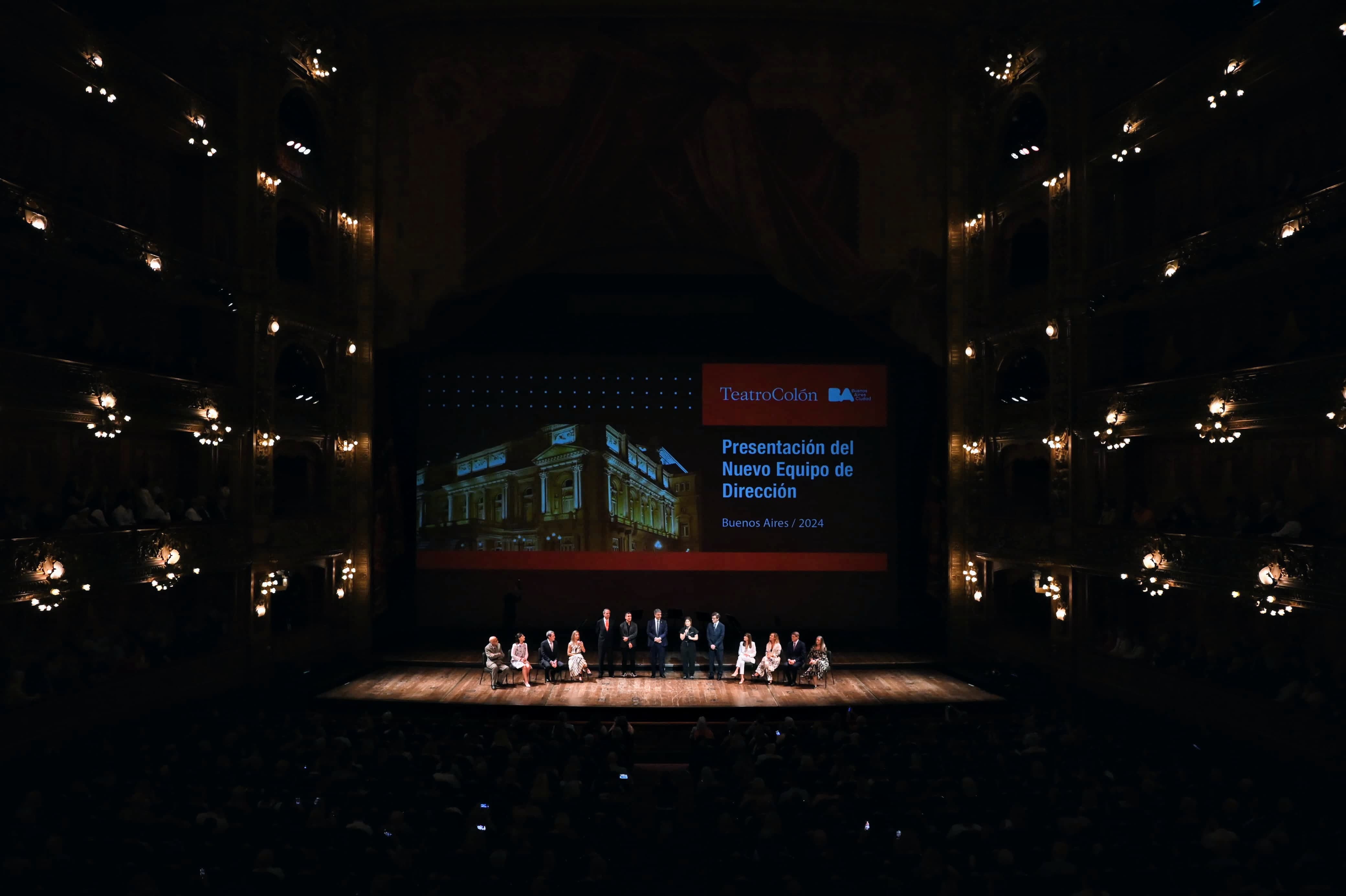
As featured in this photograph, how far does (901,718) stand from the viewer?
1669cm

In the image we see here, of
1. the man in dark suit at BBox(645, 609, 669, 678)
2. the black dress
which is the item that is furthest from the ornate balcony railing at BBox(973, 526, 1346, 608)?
the man in dark suit at BBox(645, 609, 669, 678)

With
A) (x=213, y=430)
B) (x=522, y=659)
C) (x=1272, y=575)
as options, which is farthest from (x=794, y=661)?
(x=213, y=430)

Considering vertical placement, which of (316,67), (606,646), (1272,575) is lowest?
(606,646)

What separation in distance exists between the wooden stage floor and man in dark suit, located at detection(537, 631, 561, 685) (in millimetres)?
294

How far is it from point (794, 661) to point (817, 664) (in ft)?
1.77

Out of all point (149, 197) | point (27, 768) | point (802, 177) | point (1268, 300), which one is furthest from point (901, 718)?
point (149, 197)

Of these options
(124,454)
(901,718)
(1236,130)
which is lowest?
(901,718)

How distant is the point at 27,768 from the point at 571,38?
16.8 m

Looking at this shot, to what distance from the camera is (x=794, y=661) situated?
61.4 ft

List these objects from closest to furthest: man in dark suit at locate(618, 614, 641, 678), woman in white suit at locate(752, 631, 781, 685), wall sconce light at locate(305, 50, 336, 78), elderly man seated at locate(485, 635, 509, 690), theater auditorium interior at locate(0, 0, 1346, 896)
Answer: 1. theater auditorium interior at locate(0, 0, 1346, 896)
2. elderly man seated at locate(485, 635, 509, 690)
3. woman in white suit at locate(752, 631, 781, 685)
4. wall sconce light at locate(305, 50, 336, 78)
5. man in dark suit at locate(618, 614, 641, 678)

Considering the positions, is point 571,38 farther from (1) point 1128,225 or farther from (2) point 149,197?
(1) point 1128,225

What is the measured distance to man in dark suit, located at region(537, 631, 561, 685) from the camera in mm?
18312

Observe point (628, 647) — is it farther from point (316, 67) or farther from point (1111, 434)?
point (316, 67)

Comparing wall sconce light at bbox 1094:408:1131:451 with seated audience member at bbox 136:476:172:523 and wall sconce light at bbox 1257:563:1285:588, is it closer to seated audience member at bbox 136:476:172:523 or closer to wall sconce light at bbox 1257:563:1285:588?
wall sconce light at bbox 1257:563:1285:588
